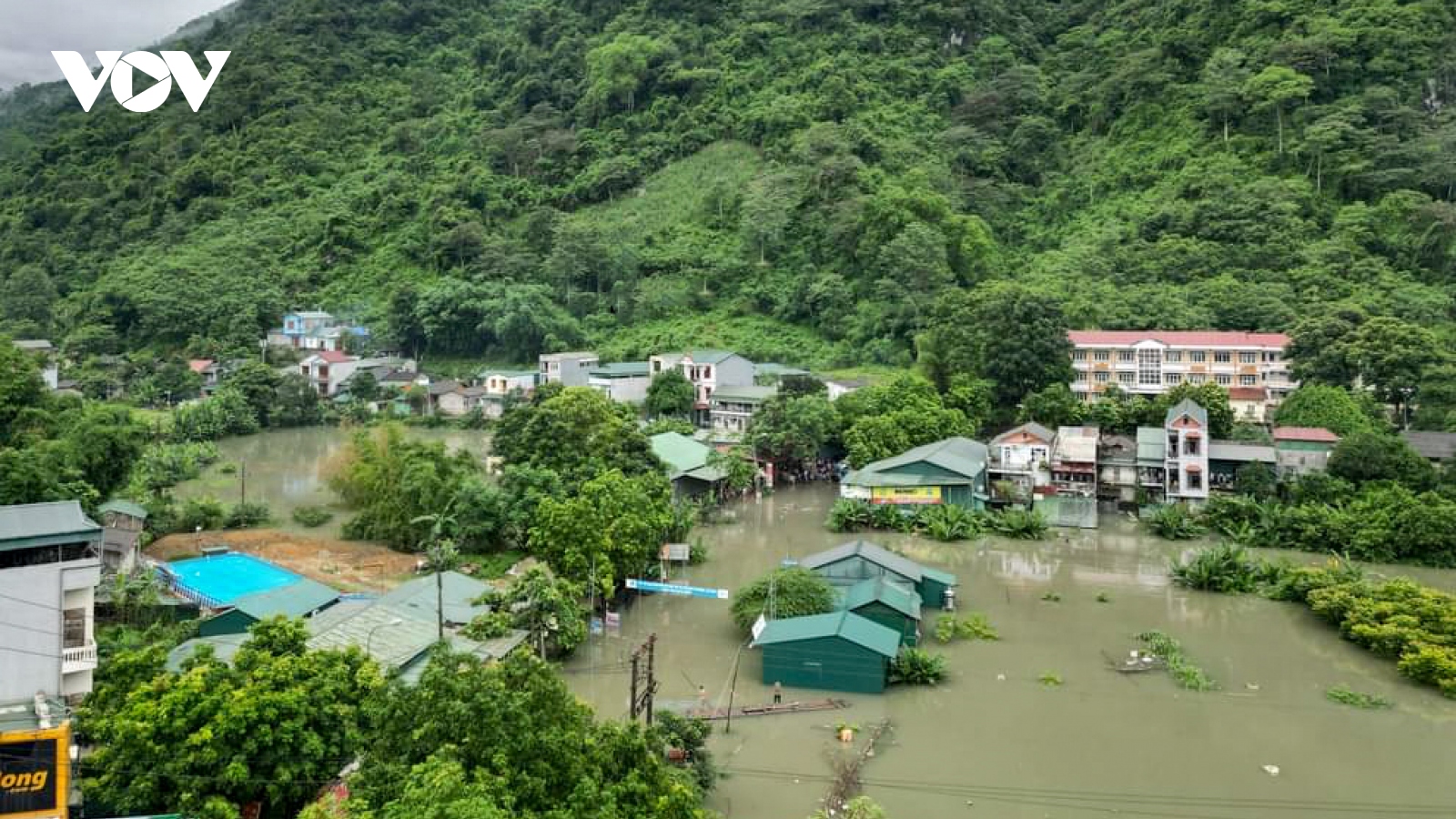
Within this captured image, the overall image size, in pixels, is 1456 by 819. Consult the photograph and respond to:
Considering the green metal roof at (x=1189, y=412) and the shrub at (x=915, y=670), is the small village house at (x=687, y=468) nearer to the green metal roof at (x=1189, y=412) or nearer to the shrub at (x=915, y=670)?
the shrub at (x=915, y=670)

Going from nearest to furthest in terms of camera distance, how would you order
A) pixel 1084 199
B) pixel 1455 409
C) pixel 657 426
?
pixel 1455 409, pixel 657 426, pixel 1084 199

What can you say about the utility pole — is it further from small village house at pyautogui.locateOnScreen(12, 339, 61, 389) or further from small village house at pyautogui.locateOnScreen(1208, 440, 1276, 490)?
small village house at pyautogui.locateOnScreen(12, 339, 61, 389)

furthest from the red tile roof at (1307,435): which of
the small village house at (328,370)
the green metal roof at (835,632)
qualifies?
the small village house at (328,370)

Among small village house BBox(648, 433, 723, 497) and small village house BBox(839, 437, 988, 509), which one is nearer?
small village house BBox(839, 437, 988, 509)

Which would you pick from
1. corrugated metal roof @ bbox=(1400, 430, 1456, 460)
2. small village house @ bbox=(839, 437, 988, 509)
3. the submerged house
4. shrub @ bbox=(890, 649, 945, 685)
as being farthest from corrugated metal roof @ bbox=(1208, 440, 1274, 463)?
shrub @ bbox=(890, 649, 945, 685)

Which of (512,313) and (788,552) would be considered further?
(512,313)

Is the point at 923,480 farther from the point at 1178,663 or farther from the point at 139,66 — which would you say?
the point at 139,66

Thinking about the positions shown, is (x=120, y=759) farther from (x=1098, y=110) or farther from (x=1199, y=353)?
(x=1098, y=110)

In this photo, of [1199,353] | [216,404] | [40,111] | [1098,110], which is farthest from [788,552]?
[40,111]
